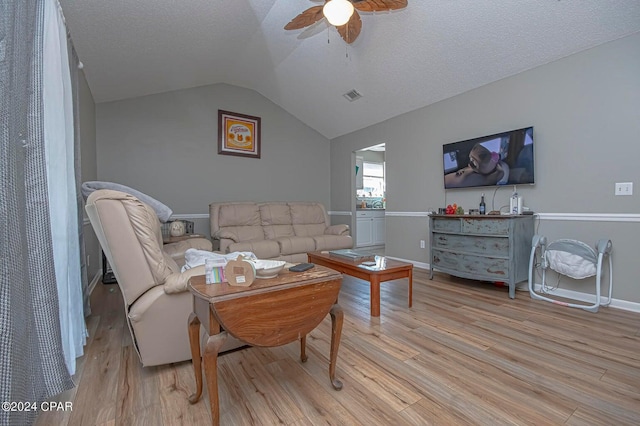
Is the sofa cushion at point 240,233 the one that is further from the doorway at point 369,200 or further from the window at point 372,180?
the window at point 372,180

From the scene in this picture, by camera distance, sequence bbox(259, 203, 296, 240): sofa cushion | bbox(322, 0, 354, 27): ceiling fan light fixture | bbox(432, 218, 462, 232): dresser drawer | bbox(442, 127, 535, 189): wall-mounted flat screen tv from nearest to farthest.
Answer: bbox(322, 0, 354, 27): ceiling fan light fixture < bbox(442, 127, 535, 189): wall-mounted flat screen tv < bbox(432, 218, 462, 232): dresser drawer < bbox(259, 203, 296, 240): sofa cushion

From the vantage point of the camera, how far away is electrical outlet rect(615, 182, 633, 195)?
2471 mm

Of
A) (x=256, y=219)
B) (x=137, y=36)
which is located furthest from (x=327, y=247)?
(x=137, y=36)

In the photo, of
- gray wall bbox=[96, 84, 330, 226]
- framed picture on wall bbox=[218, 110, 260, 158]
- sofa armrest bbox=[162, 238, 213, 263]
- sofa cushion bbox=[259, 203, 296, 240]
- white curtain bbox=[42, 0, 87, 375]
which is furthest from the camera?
framed picture on wall bbox=[218, 110, 260, 158]

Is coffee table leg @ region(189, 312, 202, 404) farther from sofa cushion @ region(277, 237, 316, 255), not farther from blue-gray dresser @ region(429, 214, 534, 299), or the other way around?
blue-gray dresser @ region(429, 214, 534, 299)

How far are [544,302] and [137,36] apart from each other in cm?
461

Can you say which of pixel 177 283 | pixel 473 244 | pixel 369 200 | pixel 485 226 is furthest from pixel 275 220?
pixel 369 200

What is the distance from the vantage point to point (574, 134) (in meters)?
2.77

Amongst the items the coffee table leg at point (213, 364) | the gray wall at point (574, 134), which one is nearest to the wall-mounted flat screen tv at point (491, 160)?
the gray wall at point (574, 134)

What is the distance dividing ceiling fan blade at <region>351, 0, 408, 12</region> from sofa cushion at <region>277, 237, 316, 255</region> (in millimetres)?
2777

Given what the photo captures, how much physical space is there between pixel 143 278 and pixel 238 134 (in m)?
3.89

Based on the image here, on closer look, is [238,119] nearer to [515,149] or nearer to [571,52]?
[515,149]

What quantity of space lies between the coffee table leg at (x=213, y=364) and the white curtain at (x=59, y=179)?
1001mm

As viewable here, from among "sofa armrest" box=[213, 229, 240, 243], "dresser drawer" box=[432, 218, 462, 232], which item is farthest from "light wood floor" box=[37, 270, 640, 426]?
"sofa armrest" box=[213, 229, 240, 243]
